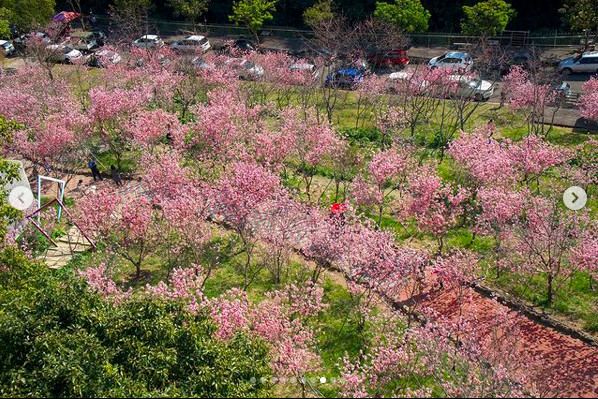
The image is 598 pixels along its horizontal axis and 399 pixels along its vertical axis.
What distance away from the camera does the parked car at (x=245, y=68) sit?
123ft

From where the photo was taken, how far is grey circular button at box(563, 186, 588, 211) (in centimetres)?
2466

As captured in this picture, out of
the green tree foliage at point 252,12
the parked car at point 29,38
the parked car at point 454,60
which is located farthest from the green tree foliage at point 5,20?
the parked car at point 454,60

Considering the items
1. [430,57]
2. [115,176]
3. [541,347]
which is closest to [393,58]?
[430,57]

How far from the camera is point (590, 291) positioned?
67.7 feet

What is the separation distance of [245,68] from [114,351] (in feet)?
93.7

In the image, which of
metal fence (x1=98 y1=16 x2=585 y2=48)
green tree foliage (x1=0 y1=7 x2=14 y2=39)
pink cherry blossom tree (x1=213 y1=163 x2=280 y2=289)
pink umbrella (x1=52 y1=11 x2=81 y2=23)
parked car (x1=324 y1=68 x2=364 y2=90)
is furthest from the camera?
pink umbrella (x1=52 y1=11 x2=81 y2=23)

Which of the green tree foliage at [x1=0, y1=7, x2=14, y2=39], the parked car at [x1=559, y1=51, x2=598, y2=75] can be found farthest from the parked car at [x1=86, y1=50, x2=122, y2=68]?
the parked car at [x1=559, y1=51, x2=598, y2=75]

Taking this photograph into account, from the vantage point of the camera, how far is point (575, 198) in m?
25.0

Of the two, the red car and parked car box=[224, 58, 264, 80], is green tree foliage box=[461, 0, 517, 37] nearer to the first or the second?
the red car

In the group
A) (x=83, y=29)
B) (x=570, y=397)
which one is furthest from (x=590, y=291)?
(x=83, y=29)

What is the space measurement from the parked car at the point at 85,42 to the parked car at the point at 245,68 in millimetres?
17219

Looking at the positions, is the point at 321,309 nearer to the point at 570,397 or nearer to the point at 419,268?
the point at 419,268

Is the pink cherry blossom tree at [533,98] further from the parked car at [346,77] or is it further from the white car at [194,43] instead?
the white car at [194,43]

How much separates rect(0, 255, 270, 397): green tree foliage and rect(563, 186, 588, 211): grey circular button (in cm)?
1709
